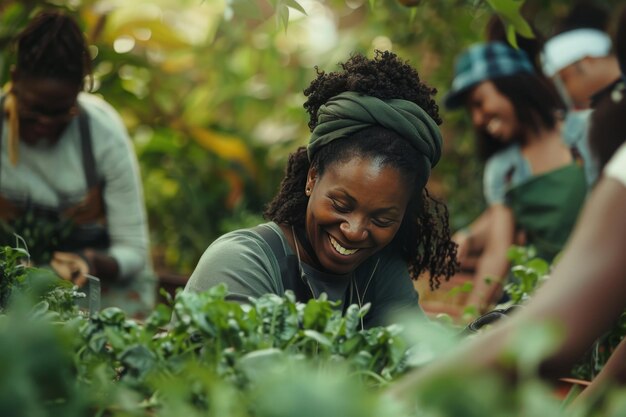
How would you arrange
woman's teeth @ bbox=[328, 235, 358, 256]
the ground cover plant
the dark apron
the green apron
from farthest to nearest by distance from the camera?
the green apron
the dark apron
woman's teeth @ bbox=[328, 235, 358, 256]
the ground cover plant

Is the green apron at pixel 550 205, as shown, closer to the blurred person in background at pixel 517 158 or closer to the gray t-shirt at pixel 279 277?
the blurred person in background at pixel 517 158

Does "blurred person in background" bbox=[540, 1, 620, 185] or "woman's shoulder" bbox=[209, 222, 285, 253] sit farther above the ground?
"blurred person in background" bbox=[540, 1, 620, 185]

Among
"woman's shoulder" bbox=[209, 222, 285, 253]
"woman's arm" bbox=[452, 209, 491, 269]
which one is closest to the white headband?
"woman's arm" bbox=[452, 209, 491, 269]

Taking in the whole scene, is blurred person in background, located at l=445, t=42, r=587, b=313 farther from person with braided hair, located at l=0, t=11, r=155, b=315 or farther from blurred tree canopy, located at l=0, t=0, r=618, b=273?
person with braided hair, located at l=0, t=11, r=155, b=315

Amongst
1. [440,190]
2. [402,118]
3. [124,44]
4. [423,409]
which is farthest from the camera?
[440,190]

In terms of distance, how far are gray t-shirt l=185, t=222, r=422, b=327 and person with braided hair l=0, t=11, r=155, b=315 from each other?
129 centimetres

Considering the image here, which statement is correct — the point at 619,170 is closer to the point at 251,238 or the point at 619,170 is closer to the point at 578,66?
the point at 251,238

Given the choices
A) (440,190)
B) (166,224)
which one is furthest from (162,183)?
(440,190)

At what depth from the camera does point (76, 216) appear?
12.7ft

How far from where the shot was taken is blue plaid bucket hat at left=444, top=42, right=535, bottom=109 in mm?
4773

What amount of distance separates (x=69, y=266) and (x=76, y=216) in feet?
1.28

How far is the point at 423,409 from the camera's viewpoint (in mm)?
991

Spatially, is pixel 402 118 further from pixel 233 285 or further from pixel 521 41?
pixel 521 41

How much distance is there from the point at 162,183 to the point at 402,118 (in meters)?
4.78
